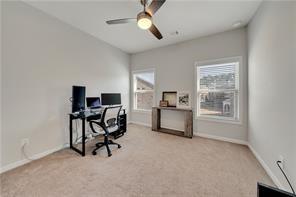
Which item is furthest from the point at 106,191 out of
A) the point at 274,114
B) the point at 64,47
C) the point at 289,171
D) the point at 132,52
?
the point at 132,52

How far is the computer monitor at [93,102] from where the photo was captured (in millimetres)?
3094

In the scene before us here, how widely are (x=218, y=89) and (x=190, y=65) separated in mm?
1000

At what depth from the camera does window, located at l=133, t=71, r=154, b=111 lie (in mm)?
4523

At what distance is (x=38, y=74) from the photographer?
2.31 metres

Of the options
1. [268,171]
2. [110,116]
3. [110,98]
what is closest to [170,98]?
[110,98]

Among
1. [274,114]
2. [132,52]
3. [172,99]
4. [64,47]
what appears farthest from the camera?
[132,52]

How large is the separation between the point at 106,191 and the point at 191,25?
11.1ft

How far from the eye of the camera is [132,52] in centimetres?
467

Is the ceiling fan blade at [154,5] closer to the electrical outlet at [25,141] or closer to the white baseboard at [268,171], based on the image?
the white baseboard at [268,171]

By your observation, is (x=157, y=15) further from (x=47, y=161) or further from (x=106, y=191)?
(x=47, y=161)

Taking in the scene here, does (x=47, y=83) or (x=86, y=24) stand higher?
(x=86, y=24)

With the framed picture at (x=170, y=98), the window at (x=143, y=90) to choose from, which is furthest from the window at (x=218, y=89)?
the window at (x=143, y=90)

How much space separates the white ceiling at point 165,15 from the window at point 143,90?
1.52 m

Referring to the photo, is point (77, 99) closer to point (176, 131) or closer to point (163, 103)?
point (163, 103)
